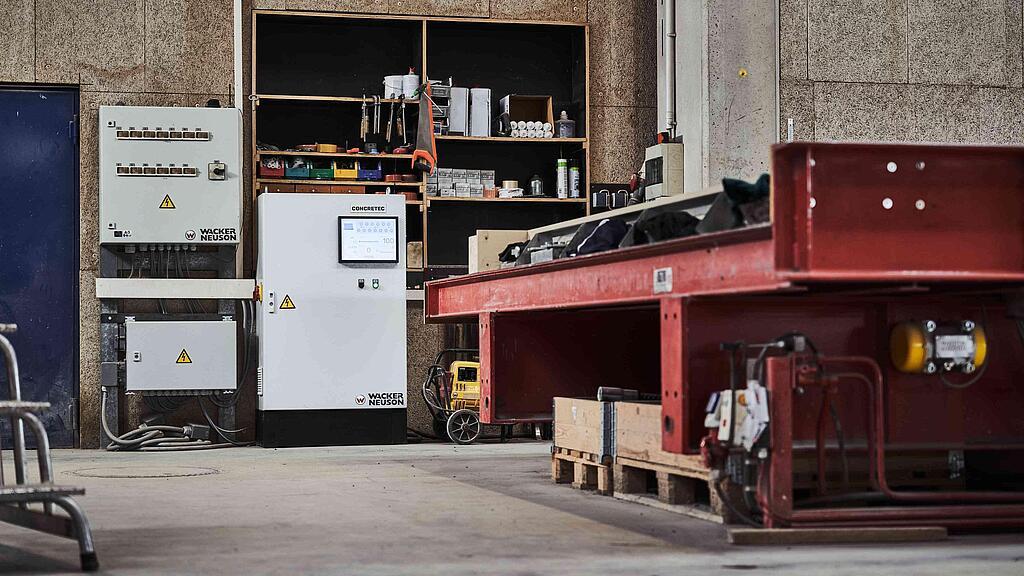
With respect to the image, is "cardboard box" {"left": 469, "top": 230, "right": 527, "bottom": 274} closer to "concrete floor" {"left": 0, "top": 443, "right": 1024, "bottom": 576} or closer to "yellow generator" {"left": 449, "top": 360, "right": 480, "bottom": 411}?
"concrete floor" {"left": 0, "top": 443, "right": 1024, "bottom": 576}

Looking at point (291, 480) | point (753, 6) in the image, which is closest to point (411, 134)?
point (753, 6)

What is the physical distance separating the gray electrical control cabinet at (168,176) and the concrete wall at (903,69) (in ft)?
13.1

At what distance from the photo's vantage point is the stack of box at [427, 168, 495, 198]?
374 inches

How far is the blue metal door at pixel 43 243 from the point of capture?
354 inches

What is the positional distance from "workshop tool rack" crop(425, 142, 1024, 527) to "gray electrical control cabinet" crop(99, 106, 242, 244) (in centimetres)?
354

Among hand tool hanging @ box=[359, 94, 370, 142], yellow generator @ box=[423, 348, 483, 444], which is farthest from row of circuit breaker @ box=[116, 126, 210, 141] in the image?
yellow generator @ box=[423, 348, 483, 444]

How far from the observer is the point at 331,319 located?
8758 mm

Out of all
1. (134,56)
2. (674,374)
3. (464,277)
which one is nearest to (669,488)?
(674,374)

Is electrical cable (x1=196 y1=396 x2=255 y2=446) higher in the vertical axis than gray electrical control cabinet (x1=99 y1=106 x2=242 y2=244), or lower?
lower

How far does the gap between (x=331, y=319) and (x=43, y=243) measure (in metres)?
2.17

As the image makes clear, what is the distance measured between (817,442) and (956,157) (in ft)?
3.61

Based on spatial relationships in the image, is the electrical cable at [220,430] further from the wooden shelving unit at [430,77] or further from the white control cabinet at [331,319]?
the wooden shelving unit at [430,77]

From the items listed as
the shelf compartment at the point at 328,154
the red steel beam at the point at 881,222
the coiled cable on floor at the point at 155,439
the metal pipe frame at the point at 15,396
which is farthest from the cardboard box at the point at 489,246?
the metal pipe frame at the point at 15,396

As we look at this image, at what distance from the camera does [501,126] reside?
31.4ft
